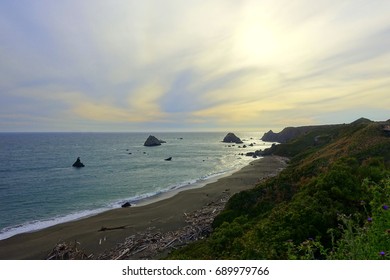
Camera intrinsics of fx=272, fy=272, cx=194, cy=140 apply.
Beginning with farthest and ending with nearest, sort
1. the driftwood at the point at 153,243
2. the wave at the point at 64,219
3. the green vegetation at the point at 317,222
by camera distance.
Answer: the wave at the point at 64,219
the driftwood at the point at 153,243
the green vegetation at the point at 317,222

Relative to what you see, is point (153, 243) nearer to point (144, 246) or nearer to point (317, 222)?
point (144, 246)

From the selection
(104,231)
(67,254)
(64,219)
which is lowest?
(64,219)

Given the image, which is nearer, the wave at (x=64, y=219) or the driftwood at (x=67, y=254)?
the driftwood at (x=67, y=254)

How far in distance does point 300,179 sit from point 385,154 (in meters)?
5.68

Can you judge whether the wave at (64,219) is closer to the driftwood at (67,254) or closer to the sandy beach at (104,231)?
the sandy beach at (104,231)

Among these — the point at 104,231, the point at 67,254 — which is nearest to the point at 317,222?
the point at 67,254

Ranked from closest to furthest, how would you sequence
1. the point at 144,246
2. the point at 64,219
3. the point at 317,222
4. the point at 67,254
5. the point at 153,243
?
the point at 317,222
the point at 67,254
the point at 144,246
the point at 153,243
the point at 64,219

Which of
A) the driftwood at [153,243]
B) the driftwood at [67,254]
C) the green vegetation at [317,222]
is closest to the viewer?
the green vegetation at [317,222]

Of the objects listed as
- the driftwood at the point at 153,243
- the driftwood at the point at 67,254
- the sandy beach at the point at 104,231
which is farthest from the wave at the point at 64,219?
the driftwood at the point at 153,243

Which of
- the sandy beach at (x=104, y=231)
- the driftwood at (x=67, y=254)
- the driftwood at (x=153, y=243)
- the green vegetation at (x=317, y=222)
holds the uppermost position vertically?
the green vegetation at (x=317, y=222)

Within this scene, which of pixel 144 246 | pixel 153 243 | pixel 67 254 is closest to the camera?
pixel 67 254

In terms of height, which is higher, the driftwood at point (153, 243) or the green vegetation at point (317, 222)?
the green vegetation at point (317, 222)

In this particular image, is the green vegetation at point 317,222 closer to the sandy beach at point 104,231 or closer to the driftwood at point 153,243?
the driftwood at point 153,243
